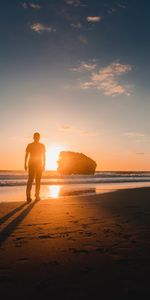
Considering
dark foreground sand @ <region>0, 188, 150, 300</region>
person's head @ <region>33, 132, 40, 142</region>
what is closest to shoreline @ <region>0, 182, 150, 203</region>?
person's head @ <region>33, 132, 40, 142</region>

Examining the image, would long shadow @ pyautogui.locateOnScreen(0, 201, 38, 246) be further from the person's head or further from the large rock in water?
the large rock in water

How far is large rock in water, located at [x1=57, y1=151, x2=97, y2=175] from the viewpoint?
3509 inches

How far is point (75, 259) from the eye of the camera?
3816mm

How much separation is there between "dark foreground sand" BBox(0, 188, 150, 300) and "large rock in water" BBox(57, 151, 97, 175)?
82456 mm

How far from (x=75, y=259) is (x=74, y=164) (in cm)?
8661

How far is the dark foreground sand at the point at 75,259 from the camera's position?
2812 millimetres

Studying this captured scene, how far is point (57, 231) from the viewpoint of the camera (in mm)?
5594

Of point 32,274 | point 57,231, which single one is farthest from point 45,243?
point 32,274

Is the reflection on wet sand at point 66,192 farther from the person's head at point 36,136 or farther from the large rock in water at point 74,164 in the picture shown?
the large rock in water at point 74,164

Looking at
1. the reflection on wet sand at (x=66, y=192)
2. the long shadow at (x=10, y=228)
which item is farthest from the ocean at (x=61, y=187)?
the long shadow at (x=10, y=228)

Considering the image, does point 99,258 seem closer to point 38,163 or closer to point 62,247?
point 62,247

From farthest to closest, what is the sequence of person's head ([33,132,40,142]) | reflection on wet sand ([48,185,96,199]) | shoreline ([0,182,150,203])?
reflection on wet sand ([48,185,96,199]), shoreline ([0,182,150,203]), person's head ([33,132,40,142])

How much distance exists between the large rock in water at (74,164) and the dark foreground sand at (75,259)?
271 ft

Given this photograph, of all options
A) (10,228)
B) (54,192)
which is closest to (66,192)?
(54,192)
